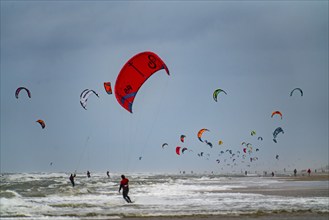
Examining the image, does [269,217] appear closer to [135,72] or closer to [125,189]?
[135,72]

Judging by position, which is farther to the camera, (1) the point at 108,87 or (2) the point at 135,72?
(1) the point at 108,87

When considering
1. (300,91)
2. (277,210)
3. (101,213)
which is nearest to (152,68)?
(101,213)

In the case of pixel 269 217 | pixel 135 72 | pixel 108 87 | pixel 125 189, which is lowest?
pixel 269 217

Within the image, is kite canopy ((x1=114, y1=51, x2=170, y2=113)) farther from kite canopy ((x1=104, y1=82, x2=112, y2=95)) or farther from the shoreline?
kite canopy ((x1=104, y1=82, x2=112, y2=95))

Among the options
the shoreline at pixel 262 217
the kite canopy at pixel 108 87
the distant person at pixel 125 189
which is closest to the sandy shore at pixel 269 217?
the shoreline at pixel 262 217

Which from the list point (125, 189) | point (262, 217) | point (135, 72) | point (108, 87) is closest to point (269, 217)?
point (262, 217)

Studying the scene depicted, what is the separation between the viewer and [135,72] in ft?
52.8

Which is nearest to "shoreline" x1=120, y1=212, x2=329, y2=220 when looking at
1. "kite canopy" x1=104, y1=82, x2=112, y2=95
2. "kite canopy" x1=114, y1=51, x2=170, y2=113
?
"kite canopy" x1=114, y1=51, x2=170, y2=113

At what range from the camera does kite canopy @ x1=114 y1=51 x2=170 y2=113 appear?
1595 cm

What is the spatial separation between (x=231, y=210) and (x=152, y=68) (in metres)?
5.78

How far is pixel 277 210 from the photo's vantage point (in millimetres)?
14789

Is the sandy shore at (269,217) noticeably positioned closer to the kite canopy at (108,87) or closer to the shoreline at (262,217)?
the shoreline at (262,217)

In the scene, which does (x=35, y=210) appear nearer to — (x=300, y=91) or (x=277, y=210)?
(x=277, y=210)

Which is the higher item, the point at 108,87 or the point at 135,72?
the point at 108,87
